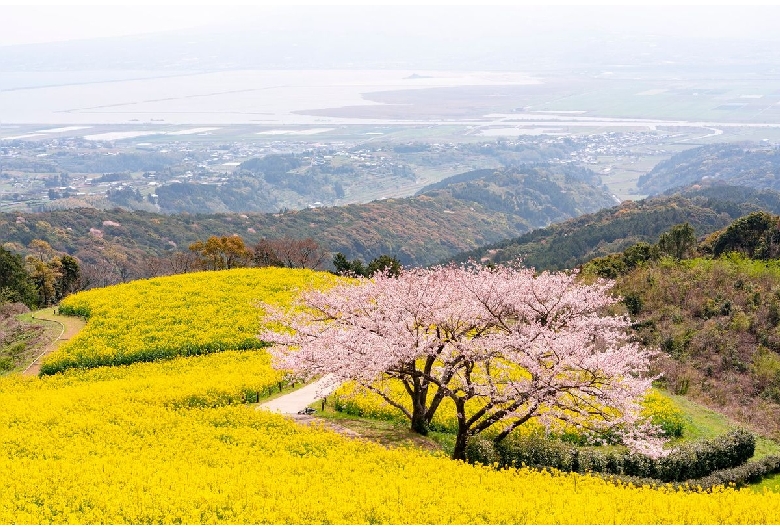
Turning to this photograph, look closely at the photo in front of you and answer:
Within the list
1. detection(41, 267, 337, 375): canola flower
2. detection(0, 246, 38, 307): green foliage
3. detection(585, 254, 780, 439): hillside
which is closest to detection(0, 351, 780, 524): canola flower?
detection(41, 267, 337, 375): canola flower

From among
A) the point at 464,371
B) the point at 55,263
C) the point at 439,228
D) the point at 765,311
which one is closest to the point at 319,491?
the point at 464,371

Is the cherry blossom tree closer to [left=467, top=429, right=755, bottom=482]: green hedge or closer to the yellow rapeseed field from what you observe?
[left=467, top=429, right=755, bottom=482]: green hedge

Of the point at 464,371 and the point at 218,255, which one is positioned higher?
the point at 464,371

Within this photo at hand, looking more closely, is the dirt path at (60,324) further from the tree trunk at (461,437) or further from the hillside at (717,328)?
the hillside at (717,328)

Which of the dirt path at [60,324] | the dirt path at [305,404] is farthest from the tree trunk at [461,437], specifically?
the dirt path at [60,324]

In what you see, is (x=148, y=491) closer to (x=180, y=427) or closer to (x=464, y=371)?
(x=180, y=427)

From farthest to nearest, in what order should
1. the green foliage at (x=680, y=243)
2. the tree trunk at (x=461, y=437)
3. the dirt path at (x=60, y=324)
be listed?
the green foliage at (x=680, y=243), the dirt path at (x=60, y=324), the tree trunk at (x=461, y=437)

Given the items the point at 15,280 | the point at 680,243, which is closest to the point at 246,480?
the point at 680,243

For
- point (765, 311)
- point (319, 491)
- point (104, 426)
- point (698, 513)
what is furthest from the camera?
point (765, 311)
